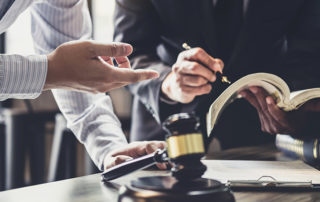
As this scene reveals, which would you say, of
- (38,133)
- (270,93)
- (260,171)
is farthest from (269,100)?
(38,133)

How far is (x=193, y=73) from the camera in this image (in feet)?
3.77

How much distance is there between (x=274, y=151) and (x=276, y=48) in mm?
451

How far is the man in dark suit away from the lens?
4.78ft

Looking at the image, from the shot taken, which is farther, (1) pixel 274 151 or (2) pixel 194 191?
(1) pixel 274 151

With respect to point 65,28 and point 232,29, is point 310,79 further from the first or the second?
point 65,28

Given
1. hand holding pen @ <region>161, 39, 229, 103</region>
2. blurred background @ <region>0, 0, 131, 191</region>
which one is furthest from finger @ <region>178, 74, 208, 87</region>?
blurred background @ <region>0, 0, 131, 191</region>

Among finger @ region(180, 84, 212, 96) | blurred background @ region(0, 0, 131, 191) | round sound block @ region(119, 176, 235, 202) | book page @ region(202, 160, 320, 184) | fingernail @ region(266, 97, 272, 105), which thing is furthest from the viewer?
blurred background @ region(0, 0, 131, 191)

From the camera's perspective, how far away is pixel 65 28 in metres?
1.28

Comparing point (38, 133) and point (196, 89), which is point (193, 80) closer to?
point (196, 89)

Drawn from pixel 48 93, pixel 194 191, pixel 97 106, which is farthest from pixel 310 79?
pixel 48 93

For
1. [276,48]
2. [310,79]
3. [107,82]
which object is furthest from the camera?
[276,48]

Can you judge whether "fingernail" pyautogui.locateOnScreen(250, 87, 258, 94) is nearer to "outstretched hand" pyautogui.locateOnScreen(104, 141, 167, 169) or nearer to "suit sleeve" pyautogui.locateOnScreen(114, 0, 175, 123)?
"outstretched hand" pyautogui.locateOnScreen(104, 141, 167, 169)

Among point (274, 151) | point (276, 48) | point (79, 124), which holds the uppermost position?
point (276, 48)

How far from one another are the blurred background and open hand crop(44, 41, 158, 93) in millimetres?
1969
